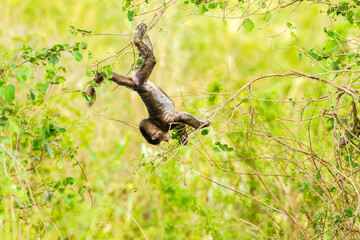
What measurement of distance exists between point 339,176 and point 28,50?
6.20ft

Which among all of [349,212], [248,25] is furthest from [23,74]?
[349,212]

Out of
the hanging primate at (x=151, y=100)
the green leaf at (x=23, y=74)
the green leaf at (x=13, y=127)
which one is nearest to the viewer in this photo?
the green leaf at (x=23, y=74)

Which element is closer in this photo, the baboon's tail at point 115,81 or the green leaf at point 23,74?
the green leaf at point 23,74

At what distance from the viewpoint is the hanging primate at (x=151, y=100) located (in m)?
2.73

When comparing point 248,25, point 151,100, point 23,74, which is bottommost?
point 23,74

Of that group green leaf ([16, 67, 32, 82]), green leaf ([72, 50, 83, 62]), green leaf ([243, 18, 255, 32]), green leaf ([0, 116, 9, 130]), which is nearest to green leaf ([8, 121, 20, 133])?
green leaf ([0, 116, 9, 130])

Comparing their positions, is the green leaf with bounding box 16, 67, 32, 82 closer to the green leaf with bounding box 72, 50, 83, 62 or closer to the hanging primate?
the green leaf with bounding box 72, 50, 83, 62

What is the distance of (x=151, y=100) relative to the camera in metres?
2.84

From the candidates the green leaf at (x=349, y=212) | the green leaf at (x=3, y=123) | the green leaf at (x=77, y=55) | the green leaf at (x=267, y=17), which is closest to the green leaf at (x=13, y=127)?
the green leaf at (x=3, y=123)

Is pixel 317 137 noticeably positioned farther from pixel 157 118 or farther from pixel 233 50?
pixel 233 50

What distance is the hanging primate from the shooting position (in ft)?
8.95

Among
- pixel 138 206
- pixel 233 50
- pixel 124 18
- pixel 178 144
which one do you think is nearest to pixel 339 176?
pixel 178 144

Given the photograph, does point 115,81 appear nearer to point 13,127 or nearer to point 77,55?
point 77,55

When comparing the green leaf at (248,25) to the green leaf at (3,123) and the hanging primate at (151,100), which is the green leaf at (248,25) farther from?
the green leaf at (3,123)
